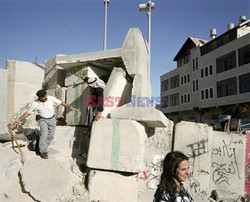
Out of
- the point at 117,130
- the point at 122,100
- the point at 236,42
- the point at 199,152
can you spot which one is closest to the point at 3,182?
the point at 117,130

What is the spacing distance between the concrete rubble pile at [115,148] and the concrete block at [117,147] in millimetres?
15

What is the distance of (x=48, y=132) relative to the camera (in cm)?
453

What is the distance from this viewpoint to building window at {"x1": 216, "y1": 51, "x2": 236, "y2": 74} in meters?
23.6

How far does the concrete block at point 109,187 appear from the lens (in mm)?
3939

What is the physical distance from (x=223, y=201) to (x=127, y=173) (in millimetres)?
2323

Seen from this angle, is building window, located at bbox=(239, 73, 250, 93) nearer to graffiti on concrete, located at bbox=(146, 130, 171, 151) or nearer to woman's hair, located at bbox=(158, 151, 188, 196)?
graffiti on concrete, located at bbox=(146, 130, 171, 151)

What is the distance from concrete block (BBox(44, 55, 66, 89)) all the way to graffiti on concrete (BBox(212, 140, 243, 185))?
4.20 m

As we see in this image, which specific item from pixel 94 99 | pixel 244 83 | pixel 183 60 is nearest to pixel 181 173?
pixel 94 99

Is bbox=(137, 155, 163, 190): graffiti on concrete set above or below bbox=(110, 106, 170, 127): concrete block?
below

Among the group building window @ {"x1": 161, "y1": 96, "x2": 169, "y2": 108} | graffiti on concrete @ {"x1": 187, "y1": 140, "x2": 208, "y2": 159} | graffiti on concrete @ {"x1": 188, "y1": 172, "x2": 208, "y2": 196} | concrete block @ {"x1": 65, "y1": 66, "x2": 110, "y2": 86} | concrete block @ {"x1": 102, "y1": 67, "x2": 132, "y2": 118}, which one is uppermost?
building window @ {"x1": 161, "y1": 96, "x2": 169, "y2": 108}

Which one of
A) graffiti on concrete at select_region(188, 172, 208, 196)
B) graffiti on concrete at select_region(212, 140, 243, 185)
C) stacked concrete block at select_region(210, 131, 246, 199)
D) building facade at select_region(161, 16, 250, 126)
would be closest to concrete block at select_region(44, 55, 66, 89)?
graffiti on concrete at select_region(188, 172, 208, 196)

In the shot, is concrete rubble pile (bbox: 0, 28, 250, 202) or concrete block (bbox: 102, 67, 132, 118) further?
concrete block (bbox: 102, 67, 132, 118)

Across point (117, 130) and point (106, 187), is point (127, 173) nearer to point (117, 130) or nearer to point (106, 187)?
point (106, 187)

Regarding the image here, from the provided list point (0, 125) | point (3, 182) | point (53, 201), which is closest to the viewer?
point (53, 201)
